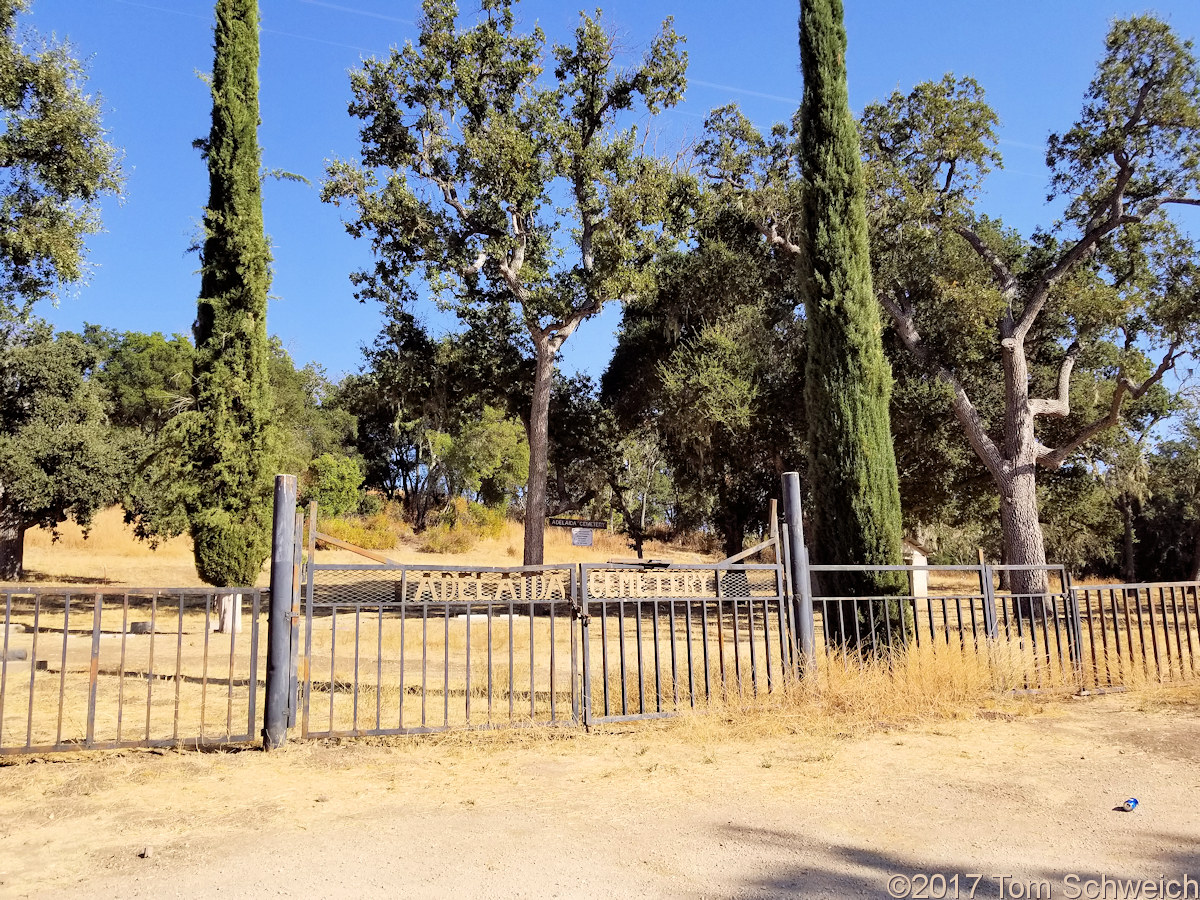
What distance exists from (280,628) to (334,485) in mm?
32153

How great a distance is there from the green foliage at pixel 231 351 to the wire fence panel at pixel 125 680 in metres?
1.50

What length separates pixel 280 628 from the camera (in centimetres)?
648

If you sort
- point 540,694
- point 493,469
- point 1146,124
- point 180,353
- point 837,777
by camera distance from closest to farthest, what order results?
point 837,777 < point 540,694 < point 1146,124 < point 180,353 < point 493,469

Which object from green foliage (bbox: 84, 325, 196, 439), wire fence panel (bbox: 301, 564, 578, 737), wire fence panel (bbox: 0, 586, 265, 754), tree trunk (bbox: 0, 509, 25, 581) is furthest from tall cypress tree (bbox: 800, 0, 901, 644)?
green foliage (bbox: 84, 325, 196, 439)

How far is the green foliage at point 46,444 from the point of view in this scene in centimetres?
2058

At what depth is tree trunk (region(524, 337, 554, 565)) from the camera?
21328mm

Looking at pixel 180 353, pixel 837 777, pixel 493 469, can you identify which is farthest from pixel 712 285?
pixel 180 353

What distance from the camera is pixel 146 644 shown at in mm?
13234

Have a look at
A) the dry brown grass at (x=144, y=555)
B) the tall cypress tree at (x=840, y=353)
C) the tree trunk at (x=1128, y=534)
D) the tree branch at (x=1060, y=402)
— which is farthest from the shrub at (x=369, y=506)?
the tree trunk at (x=1128, y=534)

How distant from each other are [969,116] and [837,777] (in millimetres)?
17362

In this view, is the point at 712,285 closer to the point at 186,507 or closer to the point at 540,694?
the point at 186,507

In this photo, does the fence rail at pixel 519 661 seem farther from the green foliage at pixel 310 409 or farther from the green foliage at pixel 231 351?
the green foliage at pixel 310 409

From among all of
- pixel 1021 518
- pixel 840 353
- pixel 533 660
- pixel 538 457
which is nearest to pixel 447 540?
pixel 538 457

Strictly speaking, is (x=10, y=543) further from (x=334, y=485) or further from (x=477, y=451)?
(x=477, y=451)
